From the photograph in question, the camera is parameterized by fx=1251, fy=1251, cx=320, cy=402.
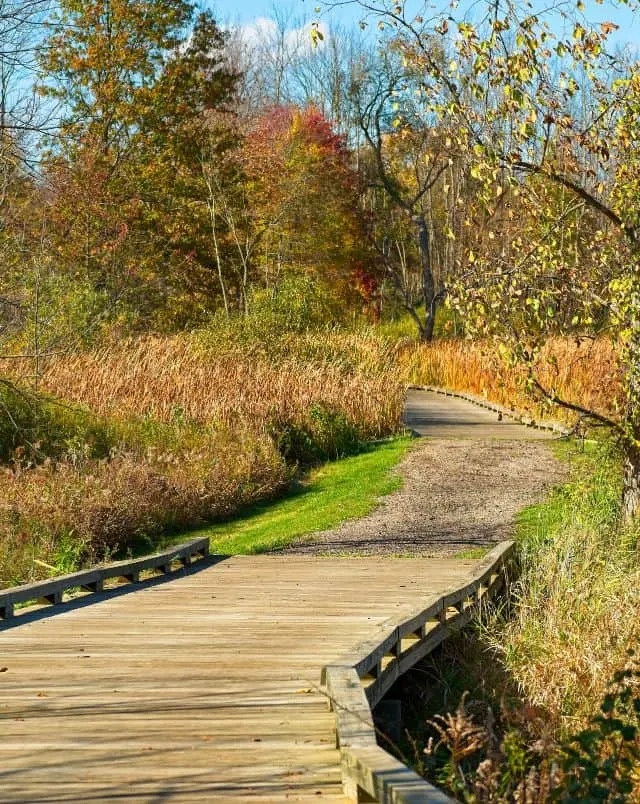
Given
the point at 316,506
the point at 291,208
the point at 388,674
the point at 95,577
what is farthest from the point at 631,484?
the point at 291,208

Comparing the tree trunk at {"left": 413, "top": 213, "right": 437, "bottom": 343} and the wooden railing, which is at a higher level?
the tree trunk at {"left": 413, "top": 213, "right": 437, "bottom": 343}

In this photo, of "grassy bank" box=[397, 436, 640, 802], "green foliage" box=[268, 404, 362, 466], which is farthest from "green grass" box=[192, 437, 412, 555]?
"grassy bank" box=[397, 436, 640, 802]

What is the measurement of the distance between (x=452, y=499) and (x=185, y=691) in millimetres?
9009

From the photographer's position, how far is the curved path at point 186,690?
180 inches

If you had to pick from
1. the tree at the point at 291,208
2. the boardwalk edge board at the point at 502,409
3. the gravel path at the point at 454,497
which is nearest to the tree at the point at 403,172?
the tree at the point at 291,208

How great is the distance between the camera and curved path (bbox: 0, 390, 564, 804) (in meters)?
4.57

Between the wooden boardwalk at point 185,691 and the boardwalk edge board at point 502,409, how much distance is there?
23.0ft

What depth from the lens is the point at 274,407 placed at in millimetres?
19188

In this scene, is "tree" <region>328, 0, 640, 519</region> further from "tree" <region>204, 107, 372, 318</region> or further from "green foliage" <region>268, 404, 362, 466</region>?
"tree" <region>204, 107, 372, 318</region>

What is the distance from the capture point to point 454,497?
14719 millimetres

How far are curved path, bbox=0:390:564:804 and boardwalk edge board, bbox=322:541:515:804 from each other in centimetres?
14

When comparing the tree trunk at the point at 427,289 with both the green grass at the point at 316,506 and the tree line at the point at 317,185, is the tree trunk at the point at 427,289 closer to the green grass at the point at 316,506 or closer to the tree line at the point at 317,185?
the tree line at the point at 317,185

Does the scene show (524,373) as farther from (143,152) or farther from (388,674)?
(143,152)

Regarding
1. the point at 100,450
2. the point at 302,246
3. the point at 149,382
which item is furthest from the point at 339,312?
the point at 100,450
